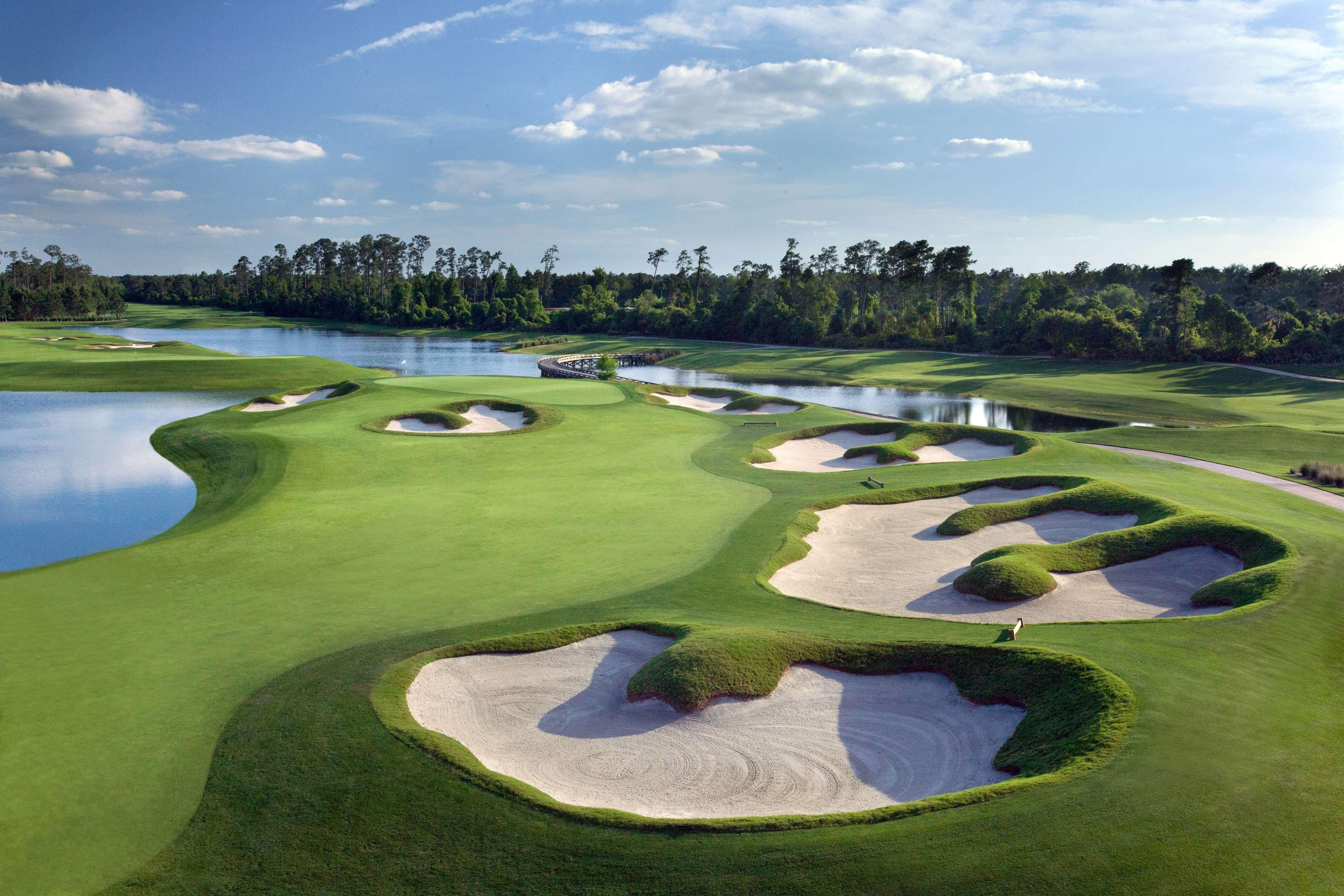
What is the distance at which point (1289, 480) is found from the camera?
25.0m

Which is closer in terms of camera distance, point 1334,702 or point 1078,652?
point 1334,702

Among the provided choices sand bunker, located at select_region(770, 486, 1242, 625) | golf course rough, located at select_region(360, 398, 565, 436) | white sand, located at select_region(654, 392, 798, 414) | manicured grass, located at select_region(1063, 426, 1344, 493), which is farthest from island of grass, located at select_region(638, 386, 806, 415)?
sand bunker, located at select_region(770, 486, 1242, 625)

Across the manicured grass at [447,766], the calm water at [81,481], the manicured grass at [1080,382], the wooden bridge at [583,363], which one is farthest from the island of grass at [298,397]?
the manicured grass at [1080,382]

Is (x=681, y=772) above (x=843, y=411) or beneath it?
beneath

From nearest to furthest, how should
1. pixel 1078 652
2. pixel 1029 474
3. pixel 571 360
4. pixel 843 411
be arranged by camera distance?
pixel 1078 652
pixel 1029 474
pixel 843 411
pixel 571 360

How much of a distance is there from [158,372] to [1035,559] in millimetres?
60427

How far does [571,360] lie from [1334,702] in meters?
80.1

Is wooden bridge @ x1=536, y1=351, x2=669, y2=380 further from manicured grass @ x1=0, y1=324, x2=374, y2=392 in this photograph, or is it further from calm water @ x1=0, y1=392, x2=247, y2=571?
calm water @ x1=0, y1=392, x2=247, y2=571

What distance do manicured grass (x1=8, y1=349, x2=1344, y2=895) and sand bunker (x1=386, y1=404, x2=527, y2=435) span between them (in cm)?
1290

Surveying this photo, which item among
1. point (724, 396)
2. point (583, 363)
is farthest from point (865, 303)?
point (724, 396)

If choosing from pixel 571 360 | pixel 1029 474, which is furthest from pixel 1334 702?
pixel 571 360

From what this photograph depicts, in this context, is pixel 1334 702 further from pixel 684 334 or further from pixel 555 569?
pixel 684 334

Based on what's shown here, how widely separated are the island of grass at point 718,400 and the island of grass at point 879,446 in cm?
548

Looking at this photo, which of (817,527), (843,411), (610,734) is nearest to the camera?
(610,734)
